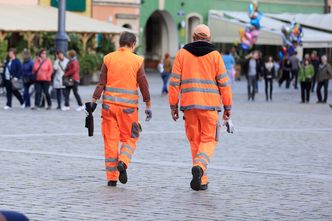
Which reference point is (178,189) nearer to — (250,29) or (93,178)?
(93,178)

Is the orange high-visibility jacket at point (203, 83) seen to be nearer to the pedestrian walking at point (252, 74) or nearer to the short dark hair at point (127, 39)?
the short dark hair at point (127, 39)

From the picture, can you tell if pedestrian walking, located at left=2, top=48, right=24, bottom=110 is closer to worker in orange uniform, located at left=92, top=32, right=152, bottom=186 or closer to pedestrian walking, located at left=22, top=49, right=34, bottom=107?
pedestrian walking, located at left=22, top=49, right=34, bottom=107

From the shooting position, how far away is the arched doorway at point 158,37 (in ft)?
202

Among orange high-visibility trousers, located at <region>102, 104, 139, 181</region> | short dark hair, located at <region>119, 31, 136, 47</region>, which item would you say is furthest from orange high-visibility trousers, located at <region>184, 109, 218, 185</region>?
short dark hair, located at <region>119, 31, 136, 47</region>

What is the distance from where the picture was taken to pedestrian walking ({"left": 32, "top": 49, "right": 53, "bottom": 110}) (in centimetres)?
2850

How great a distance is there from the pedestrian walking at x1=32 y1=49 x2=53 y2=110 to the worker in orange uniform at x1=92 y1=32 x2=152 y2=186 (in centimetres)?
1578

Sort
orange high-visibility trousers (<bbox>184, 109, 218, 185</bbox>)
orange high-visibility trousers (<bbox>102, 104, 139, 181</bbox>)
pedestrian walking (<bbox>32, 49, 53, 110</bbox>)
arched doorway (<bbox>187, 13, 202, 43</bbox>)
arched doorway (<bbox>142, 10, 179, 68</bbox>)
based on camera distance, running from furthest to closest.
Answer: arched doorway (<bbox>187, 13, 202, 43</bbox>)
arched doorway (<bbox>142, 10, 179, 68</bbox>)
pedestrian walking (<bbox>32, 49, 53, 110</bbox>)
orange high-visibility trousers (<bbox>102, 104, 139, 181</bbox>)
orange high-visibility trousers (<bbox>184, 109, 218, 185</bbox>)

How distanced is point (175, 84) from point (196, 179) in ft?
3.71

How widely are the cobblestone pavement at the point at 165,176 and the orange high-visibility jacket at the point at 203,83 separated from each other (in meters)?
0.87

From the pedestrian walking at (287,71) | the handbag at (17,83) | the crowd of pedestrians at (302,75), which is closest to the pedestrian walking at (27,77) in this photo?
the handbag at (17,83)

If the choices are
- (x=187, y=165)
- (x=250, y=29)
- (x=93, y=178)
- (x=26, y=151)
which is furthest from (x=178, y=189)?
(x=250, y=29)

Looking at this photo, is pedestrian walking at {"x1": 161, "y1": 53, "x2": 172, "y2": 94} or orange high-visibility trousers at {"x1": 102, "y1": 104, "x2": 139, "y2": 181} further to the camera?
pedestrian walking at {"x1": 161, "y1": 53, "x2": 172, "y2": 94}

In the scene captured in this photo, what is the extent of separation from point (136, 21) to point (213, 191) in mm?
45452

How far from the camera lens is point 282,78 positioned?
161 ft
